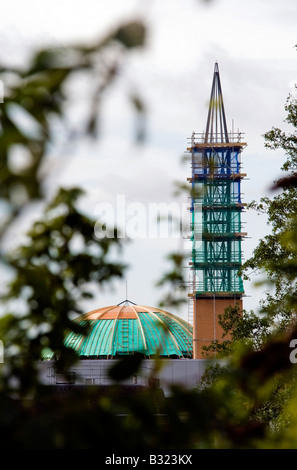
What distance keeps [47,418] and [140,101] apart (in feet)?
1.74

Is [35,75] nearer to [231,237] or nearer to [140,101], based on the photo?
[140,101]

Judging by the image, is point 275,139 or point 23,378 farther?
point 275,139

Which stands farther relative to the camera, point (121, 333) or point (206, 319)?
point (121, 333)

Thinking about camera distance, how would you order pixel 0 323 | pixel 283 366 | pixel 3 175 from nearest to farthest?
pixel 3 175, pixel 283 366, pixel 0 323

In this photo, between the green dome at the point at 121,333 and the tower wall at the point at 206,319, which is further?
the tower wall at the point at 206,319

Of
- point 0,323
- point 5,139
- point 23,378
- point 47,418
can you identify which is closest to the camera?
point 5,139

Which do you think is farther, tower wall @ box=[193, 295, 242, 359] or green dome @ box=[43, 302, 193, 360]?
tower wall @ box=[193, 295, 242, 359]

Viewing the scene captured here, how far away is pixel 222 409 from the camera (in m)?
1.33

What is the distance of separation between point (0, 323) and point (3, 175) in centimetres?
106

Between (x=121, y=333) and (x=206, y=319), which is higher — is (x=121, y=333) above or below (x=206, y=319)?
below

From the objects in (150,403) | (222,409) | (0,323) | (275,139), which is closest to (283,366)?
(222,409)

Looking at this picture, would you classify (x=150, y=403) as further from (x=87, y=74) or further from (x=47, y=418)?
(x=87, y=74)

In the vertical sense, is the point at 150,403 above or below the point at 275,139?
below

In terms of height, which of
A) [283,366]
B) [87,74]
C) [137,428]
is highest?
[87,74]
